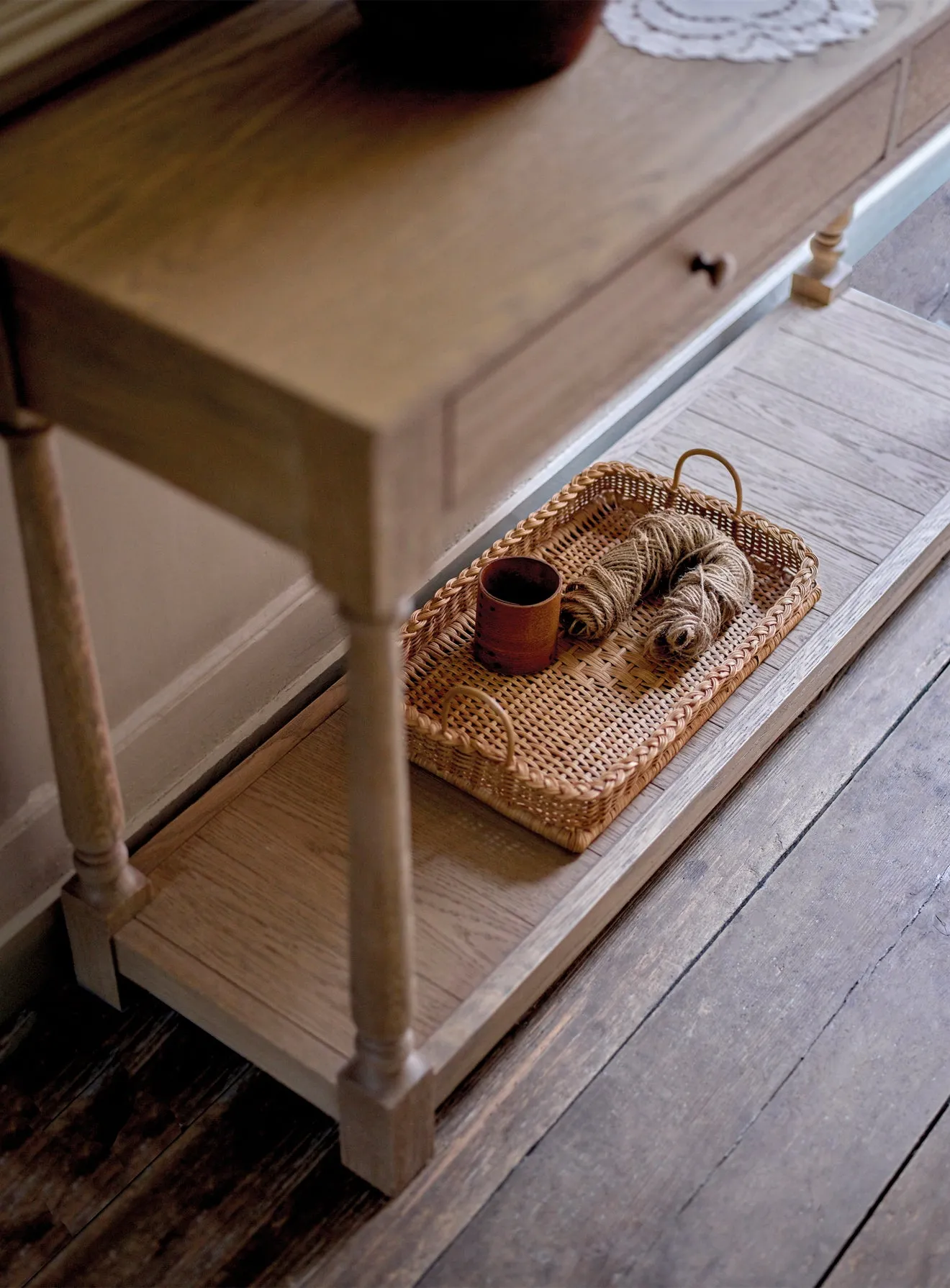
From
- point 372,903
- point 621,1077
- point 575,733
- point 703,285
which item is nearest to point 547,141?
point 703,285

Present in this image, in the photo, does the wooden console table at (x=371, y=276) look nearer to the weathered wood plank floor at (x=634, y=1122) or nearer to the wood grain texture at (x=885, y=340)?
the weathered wood plank floor at (x=634, y=1122)

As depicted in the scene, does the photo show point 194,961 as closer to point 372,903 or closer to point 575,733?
point 372,903

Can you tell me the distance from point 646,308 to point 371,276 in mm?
219

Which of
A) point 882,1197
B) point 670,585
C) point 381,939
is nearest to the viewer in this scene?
point 381,939

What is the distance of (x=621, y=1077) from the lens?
1536 millimetres

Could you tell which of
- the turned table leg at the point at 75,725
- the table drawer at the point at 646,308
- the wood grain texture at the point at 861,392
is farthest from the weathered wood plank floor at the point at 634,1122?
the table drawer at the point at 646,308

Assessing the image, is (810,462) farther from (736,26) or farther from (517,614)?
(736,26)

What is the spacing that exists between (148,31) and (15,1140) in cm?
104

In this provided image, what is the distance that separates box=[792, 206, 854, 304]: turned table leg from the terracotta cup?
931mm

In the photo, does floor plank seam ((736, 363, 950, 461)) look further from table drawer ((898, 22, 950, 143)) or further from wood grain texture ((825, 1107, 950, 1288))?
wood grain texture ((825, 1107, 950, 1288))

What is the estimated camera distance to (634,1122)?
1497mm

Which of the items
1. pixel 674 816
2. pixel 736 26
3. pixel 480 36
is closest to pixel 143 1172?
pixel 674 816

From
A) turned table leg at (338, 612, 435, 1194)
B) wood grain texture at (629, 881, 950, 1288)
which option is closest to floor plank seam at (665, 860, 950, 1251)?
wood grain texture at (629, 881, 950, 1288)

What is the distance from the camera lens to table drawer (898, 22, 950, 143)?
4.30 ft
